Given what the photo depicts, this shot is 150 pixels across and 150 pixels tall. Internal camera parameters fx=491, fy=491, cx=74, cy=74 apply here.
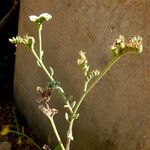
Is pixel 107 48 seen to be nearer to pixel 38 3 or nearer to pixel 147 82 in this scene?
pixel 147 82

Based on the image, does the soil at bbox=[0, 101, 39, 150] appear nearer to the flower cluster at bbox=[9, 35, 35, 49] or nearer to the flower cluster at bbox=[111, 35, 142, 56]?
the flower cluster at bbox=[9, 35, 35, 49]

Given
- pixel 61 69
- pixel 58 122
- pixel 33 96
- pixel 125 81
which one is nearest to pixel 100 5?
pixel 125 81

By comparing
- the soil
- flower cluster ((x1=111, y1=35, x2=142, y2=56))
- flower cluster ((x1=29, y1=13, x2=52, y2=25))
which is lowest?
flower cluster ((x1=111, y1=35, x2=142, y2=56))

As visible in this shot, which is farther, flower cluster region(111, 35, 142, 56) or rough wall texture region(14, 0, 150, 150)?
rough wall texture region(14, 0, 150, 150)

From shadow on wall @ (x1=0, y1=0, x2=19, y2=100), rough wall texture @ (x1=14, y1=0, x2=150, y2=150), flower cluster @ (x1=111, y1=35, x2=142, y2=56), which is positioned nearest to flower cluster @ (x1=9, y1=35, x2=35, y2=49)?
flower cluster @ (x1=111, y1=35, x2=142, y2=56)

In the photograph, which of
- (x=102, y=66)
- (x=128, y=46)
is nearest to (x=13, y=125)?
(x=102, y=66)

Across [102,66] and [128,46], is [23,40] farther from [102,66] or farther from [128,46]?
[102,66]
